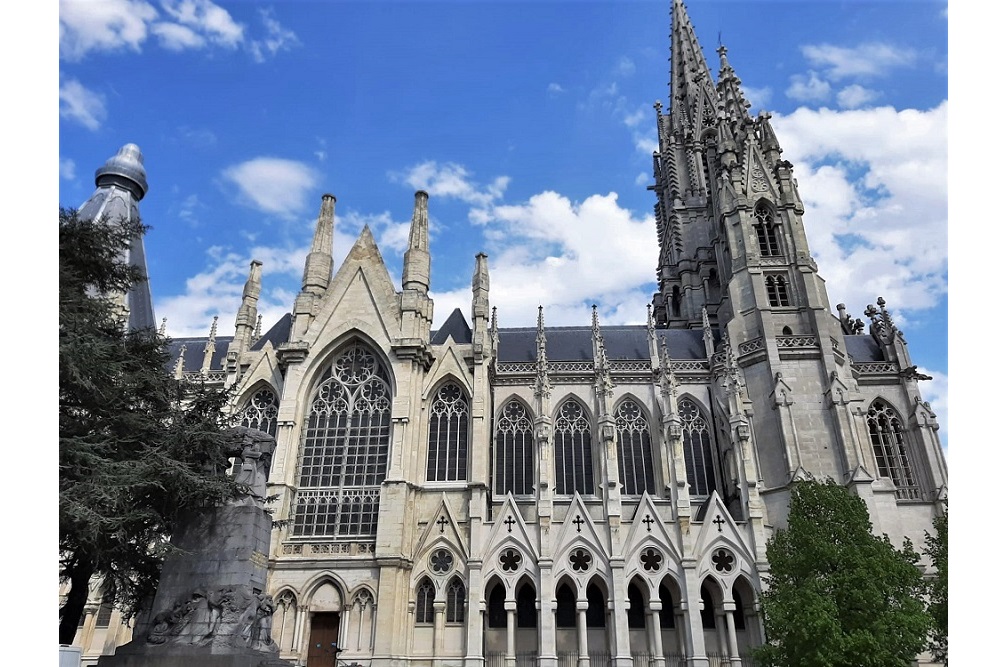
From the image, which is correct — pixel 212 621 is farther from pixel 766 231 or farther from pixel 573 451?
pixel 766 231

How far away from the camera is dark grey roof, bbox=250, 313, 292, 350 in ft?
105

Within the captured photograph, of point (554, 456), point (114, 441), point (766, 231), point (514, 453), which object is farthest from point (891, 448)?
point (114, 441)

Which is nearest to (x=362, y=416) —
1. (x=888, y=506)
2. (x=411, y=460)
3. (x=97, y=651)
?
(x=411, y=460)

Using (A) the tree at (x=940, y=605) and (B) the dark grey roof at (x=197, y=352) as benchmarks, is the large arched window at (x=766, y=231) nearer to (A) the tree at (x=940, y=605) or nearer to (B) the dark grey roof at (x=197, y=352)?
(A) the tree at (x=940, y=605)

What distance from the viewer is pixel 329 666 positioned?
2244 centimetres

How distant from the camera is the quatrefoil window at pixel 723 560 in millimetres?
23953

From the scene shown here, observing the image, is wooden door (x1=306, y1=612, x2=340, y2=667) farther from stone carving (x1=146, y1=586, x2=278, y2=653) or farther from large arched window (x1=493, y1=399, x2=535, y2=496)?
stone carving (x1=146, y1=586, x2=278, y2=653)

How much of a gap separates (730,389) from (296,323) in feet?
64.6

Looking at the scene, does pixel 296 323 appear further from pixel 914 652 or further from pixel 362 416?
pixel 914 652

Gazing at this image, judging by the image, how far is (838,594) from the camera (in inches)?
683

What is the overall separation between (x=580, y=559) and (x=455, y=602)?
16.9 ft

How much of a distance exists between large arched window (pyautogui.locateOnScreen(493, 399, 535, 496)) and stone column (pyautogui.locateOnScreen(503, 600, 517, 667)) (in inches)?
214

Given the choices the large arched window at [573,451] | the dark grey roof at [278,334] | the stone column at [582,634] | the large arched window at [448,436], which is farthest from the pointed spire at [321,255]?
the stone column at [582,634]

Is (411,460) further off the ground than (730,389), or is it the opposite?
(730,389)
